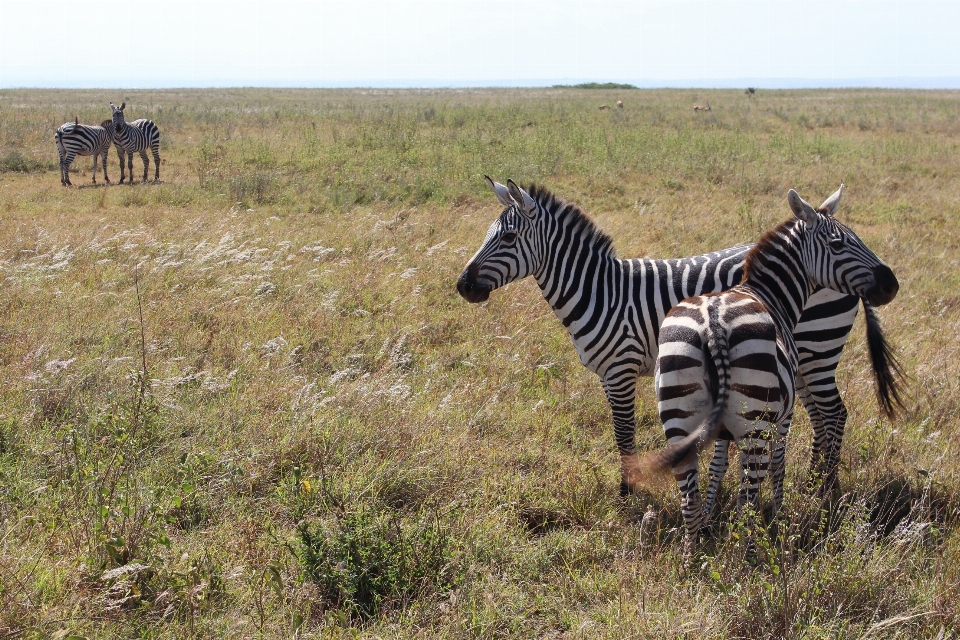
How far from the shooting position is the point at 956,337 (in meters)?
7.06

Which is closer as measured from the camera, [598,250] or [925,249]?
[598,250]

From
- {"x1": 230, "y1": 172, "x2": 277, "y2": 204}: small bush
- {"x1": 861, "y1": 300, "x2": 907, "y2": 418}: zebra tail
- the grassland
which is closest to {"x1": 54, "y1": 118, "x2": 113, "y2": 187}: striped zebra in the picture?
the grassland

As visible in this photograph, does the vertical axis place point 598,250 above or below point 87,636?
above

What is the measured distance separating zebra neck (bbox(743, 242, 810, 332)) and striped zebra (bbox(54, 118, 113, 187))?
15.8 meters

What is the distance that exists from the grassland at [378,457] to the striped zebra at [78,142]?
442 centimetres

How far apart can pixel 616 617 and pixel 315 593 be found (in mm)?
1469

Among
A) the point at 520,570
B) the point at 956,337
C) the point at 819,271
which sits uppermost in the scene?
the point at 819,271

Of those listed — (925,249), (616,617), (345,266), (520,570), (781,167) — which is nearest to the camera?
(616,617)

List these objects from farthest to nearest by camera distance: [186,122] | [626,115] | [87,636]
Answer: [626,115]
[186,122]
[87,636]

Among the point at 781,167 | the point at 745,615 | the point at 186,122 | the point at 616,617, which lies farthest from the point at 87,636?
the point at 186,122

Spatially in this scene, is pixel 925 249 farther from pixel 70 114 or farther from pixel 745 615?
pixel 70 114

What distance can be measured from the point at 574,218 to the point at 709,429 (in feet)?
7.47

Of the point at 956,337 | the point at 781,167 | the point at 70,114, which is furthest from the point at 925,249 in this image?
the point at 70,114

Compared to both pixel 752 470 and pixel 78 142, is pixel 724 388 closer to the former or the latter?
pixel 752 470
